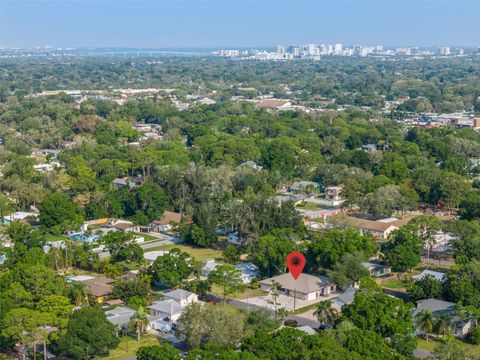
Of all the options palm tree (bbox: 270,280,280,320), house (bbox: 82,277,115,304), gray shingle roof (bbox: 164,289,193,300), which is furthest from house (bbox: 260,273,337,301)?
house (bbox: 82,277,115,304)

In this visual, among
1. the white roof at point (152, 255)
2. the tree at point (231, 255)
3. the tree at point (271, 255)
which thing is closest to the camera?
the tree at point (271, 255)

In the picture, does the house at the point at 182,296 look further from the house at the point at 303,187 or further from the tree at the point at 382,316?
the house at the point at 303,187

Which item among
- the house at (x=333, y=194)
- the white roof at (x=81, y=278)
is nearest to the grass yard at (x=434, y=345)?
the white roof at (x=81, y=278)

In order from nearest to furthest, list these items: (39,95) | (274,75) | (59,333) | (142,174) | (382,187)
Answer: (59,333) → (382,187) → (142,174) → (39,95) → (274,75)

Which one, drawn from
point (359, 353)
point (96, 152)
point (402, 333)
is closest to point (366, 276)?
point (402, 333)

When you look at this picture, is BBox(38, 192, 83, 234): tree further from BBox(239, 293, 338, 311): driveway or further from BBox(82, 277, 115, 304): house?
BBox(239, 293, 338, 311): driveway

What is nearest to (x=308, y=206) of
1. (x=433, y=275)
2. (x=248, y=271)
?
(x=248, y=271)

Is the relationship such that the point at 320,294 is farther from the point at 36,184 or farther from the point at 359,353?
the point at 36,184
